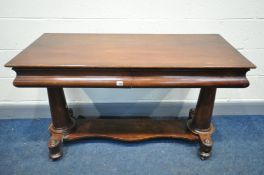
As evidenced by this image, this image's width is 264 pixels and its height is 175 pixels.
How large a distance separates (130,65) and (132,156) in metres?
0.62

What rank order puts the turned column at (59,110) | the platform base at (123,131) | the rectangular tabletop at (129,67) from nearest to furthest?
1. the rectangular tabletop at (129,67)
2. the turned column at (59,110)
3. the platform base at (123,131)

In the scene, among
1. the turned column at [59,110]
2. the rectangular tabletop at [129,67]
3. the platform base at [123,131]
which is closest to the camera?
the rectangular tabletop at [129,67]

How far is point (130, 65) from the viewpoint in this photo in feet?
2.99

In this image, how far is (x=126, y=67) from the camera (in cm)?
91

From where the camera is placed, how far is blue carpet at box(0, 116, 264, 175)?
125 cm

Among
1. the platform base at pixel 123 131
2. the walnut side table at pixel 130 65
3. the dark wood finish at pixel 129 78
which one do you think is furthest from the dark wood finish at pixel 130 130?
the dark wood finish at pixel 129 78

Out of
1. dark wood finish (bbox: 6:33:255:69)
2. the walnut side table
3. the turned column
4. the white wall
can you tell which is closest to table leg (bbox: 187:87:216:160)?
the walnut side table

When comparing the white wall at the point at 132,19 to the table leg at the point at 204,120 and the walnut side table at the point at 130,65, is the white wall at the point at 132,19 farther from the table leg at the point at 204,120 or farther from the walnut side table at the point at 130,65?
the table leg at the point at 204,120

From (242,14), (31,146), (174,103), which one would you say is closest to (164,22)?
(242,14)

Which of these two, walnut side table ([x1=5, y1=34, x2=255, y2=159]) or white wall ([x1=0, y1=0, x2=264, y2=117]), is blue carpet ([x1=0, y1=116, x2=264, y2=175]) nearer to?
walnut side table ([x1=5, y1=34, x2=255, y2=159])

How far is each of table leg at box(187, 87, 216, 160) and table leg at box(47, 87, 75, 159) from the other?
71 cm

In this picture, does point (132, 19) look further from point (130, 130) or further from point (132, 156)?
point (132, 156)

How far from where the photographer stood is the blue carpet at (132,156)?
4.09ft

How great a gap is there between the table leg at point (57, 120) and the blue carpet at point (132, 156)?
0.08 m
